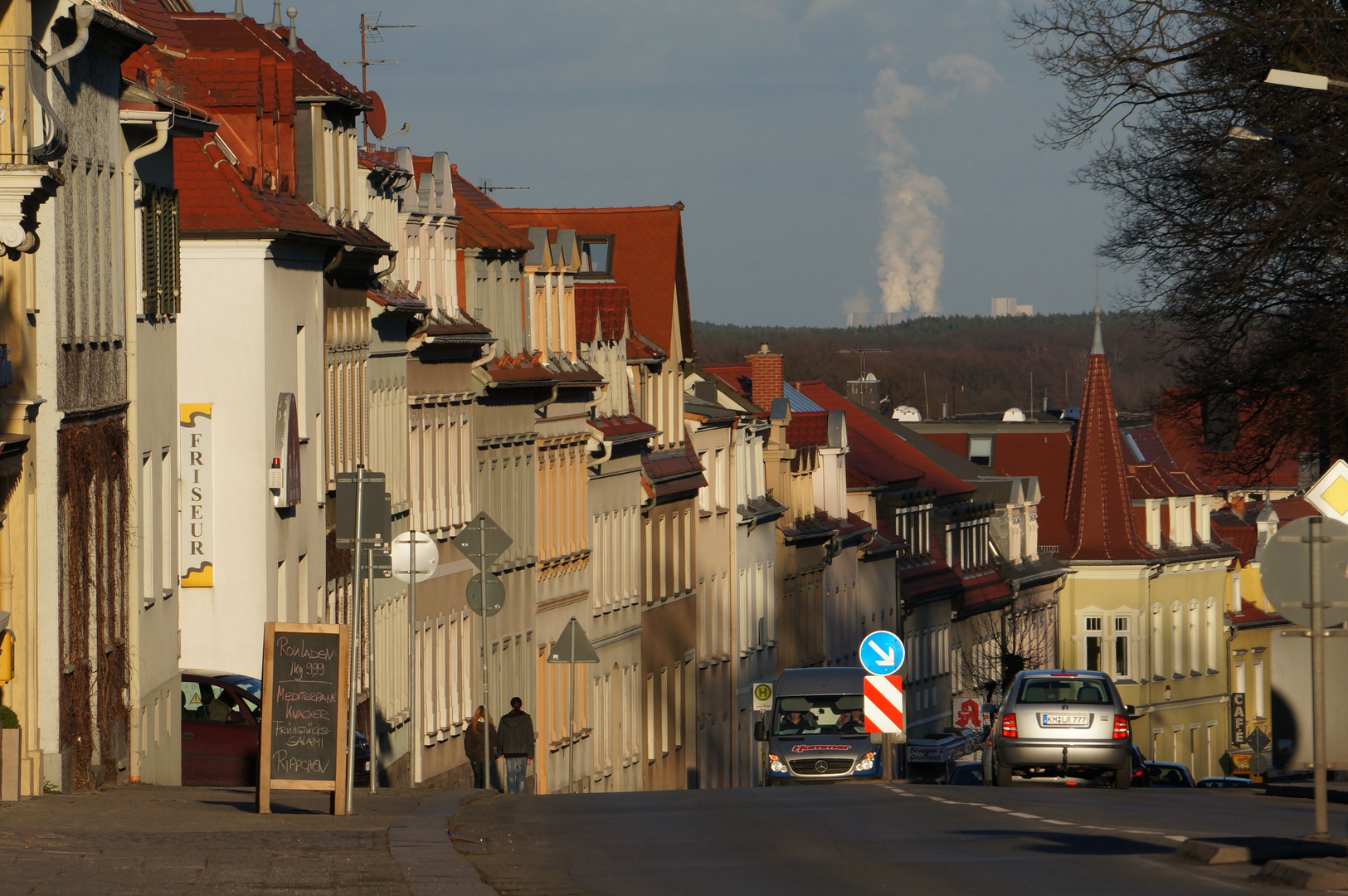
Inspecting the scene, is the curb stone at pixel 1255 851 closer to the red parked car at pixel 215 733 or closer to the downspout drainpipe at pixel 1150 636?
the red parked car at pixel 215 733

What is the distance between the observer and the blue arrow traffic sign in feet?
114

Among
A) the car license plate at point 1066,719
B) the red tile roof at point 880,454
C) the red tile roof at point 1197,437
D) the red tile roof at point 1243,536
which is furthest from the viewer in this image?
the red tile roof at point 1243,536

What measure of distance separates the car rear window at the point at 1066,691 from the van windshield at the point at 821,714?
9440 millimetres

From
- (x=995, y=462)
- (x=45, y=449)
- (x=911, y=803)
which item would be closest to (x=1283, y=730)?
(x=911, y=803)

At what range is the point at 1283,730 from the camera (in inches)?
647

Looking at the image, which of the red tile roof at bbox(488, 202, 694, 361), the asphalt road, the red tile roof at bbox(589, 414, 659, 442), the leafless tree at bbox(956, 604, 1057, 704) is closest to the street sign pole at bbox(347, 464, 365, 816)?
the asphalt road

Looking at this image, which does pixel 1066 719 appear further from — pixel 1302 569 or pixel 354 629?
pixel 1302 569

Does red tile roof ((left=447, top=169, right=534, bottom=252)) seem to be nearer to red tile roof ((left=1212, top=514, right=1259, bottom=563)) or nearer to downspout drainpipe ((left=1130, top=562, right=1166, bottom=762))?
downspout drainpipe ((left=1130, top=562, right=1166, bottom=762))

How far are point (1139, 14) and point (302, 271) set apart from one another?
1198 cm

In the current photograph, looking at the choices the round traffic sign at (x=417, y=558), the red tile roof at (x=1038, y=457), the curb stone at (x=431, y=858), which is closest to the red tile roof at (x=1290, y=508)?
the red tile roof at (x=1038, y=457)

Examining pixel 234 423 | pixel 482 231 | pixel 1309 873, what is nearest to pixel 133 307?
pixel 234 423

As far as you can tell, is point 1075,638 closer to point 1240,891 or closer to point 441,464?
point 441,464

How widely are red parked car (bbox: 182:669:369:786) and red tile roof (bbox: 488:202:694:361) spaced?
32.6 m

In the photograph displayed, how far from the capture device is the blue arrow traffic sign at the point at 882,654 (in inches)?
1373
